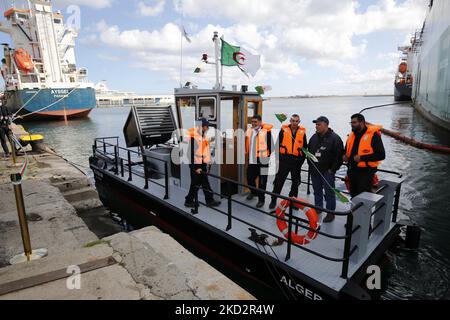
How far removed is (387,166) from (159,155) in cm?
1221

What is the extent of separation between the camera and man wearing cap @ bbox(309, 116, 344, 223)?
438 centimetres

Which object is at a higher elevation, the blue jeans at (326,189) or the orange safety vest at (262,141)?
the orange safety vest at (262,141)

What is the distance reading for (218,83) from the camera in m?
5.25

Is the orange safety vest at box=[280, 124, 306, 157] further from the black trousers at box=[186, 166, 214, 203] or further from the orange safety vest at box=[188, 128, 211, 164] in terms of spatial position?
the black trousers at box=[186, 166, 214, 203]

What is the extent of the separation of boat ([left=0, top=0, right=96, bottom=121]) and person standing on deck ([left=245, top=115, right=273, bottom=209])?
3980 cm

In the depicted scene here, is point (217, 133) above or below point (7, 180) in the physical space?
above

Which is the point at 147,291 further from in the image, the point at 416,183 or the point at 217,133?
the point at 416,183

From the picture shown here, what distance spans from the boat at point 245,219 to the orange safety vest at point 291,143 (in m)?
0.89

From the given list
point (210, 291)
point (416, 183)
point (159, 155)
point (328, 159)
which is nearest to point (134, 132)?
point (159, 155)

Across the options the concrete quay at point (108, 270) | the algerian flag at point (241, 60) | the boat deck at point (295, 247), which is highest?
the algerian flag at point (241, 60)

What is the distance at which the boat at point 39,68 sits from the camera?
3662cm

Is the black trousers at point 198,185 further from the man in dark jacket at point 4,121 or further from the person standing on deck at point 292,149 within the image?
the man in dark jacket at point 4,121

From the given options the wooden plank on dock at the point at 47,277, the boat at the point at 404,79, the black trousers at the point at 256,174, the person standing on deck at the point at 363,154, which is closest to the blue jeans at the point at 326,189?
the person standing on deck at the point at 363,154

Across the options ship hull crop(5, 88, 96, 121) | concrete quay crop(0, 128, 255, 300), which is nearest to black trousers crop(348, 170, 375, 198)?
concrete quay crop(0, 128, 255, 300)
